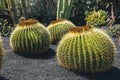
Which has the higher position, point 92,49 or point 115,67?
point 92,49

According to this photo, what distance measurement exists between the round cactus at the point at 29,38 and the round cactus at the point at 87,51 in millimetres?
1759

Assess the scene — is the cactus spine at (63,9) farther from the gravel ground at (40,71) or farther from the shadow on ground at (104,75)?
the shadow on ground at (104,75)

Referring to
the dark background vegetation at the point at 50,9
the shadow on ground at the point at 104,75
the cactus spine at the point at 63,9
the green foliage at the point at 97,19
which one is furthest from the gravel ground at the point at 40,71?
A: the dark background vegetation at the point at 50,9

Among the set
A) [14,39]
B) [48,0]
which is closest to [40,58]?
[14,39]

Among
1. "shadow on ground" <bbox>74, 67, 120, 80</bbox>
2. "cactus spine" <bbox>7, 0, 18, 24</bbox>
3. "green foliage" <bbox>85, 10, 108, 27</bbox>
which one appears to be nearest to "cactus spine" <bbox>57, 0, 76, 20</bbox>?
"green foliage" <bbox>85, 10, 108, 27</bbox>

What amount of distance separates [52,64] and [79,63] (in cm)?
105

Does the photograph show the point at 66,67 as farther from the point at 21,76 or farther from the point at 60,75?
the point at 21,76

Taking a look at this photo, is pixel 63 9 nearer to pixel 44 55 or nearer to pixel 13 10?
pixel 13 10

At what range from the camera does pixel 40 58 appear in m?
8.70

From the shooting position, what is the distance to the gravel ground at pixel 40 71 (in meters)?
6.98

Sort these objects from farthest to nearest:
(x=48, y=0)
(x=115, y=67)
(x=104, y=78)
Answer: (x=48, y=0), (x=115, y=67), (x=104, y=78)

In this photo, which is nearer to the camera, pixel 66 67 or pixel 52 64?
pixel 66 67

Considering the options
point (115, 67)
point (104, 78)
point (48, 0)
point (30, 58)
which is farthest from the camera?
point (48, 0)

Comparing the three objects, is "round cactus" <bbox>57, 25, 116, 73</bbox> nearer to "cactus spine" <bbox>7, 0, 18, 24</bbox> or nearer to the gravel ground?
the gravel ground
